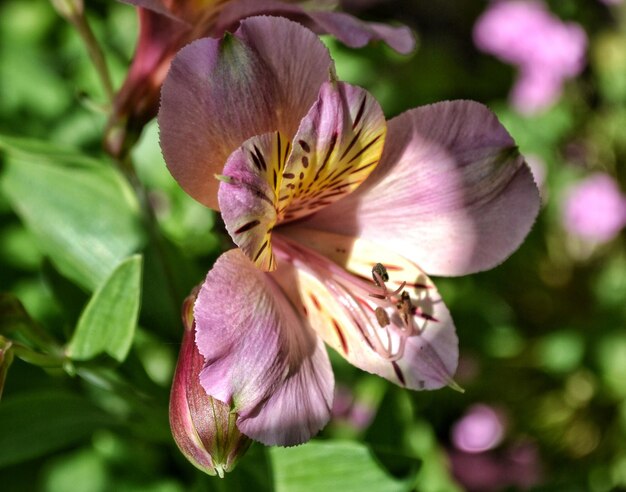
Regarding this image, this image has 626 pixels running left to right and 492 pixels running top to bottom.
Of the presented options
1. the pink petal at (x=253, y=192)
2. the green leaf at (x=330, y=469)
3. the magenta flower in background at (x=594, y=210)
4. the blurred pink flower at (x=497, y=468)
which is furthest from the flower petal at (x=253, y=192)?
the magenta flower in background at (x=594, y=210)

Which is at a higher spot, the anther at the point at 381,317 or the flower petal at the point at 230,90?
the flower petal at the point at 230,90

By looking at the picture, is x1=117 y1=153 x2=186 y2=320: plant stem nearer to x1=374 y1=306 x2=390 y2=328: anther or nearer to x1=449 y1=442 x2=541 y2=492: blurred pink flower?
x1=374 y1=306 x2=390 y2=328: anther

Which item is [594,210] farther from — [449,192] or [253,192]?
[253,192]

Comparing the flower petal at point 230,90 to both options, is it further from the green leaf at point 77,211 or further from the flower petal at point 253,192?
the green leaf at point 77,211

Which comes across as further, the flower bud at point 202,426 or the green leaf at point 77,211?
the green leaf at point 77,211

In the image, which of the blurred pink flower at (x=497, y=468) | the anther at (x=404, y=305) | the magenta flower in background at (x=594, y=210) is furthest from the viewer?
the magenta flower in background at (x=594, y=210)

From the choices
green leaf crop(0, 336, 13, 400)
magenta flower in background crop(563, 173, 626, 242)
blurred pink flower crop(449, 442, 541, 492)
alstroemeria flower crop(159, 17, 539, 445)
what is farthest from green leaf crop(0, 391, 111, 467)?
magenta flower in background crop(563, 173, 626, 242)
